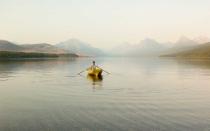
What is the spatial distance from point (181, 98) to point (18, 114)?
67.4ft

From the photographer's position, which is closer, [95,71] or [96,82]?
[96,82]

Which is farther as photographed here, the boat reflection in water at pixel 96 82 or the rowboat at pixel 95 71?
the rowboat at pixel 95 71

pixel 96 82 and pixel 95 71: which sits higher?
pixel 95 71

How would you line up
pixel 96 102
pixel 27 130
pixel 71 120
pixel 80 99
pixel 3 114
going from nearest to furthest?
pixel 27 130 → pixel 71 120 → pixel 3 114 → pixel 96 102 → pixel 80 99

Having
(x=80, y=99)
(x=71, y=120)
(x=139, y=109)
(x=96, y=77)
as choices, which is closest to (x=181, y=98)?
(x=139, y=109)

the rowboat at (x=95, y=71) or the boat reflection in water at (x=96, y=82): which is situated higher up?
the rowboat at (x=95, y=71)

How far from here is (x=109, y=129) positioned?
76.5ft

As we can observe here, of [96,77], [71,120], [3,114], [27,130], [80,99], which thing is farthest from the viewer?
[96,77]

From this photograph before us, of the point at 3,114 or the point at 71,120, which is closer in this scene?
the point at 71,120

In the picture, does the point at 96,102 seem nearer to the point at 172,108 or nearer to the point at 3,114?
the point at 172,108

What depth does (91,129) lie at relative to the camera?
917 inches

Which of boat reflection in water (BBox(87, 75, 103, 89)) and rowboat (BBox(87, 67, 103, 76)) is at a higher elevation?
rowboat (BBox(87, 67, 103, 76))

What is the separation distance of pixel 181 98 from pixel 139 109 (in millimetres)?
10140

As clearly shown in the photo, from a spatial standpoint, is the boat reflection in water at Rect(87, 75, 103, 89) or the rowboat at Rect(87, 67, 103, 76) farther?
the rowboat at Rect(87, 67, 103, 76)
